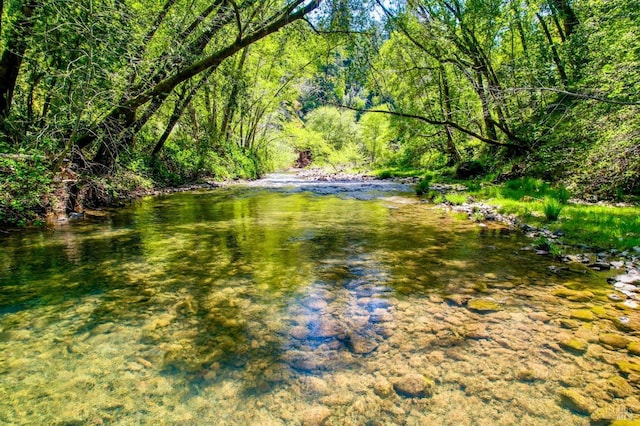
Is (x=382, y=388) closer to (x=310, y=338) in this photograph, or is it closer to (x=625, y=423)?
(x=310, y=338)

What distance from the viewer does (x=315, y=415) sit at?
2467 millimetres

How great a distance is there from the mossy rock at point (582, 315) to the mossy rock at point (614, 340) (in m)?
0.33

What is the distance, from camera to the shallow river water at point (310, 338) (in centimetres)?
252

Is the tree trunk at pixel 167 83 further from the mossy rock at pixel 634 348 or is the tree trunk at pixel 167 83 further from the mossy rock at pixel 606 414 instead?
the mossy rock at pixel 606 414

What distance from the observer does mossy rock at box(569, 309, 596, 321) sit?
369 centimetres

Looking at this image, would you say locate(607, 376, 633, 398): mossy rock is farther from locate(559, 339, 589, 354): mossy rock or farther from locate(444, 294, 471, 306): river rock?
locate(444, 294, 471, 306): river rock

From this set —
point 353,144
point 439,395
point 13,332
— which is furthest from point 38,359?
point 353,144

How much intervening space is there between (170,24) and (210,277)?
30.5 ft

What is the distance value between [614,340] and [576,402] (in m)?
1.19

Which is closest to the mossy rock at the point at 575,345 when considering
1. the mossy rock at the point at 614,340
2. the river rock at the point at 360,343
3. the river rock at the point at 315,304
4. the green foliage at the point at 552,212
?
the mossy rock at the point at 614,340

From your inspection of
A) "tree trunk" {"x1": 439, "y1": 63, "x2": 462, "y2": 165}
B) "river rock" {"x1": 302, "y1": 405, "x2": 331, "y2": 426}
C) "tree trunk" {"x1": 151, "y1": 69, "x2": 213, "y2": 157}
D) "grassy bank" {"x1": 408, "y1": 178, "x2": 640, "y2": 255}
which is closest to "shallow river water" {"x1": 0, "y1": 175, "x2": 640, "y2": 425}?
"river rock" {"x1": 302, "y1": 405, "x2": 331, "y2": 426}

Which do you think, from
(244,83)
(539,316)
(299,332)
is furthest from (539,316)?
(244,83)

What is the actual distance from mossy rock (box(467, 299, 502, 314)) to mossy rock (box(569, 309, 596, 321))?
737 mm

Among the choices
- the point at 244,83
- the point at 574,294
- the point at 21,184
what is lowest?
the point at 574,294
